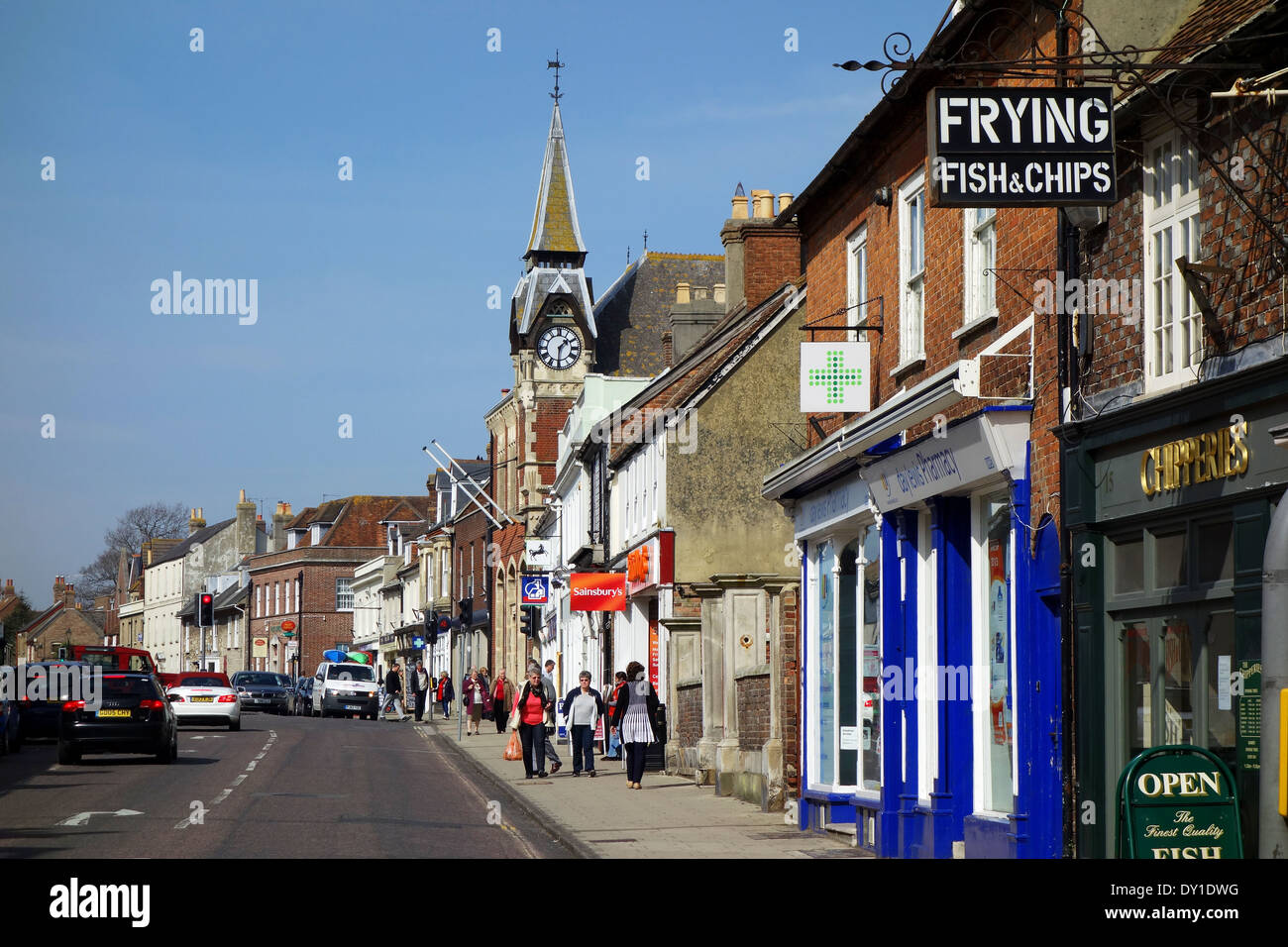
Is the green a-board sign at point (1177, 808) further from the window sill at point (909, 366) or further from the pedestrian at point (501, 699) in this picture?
the pedestrian at point (501, 699)

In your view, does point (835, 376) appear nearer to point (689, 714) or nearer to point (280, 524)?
point (689, 714)

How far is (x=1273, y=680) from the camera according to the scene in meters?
8.42

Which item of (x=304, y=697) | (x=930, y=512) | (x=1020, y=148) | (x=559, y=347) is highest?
(x=559, y=347)

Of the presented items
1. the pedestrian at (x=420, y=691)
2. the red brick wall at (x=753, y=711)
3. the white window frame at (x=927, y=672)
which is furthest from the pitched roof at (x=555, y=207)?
the white window frame at (x=927, y=672)

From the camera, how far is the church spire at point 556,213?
62594mm

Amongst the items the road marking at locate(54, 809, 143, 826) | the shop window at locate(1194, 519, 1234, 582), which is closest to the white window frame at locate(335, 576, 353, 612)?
the road marking at locate(54, 809, 143, 826)

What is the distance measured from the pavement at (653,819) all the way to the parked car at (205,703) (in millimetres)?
15139

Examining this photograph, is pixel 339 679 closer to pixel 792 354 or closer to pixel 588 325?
pixel 588 325

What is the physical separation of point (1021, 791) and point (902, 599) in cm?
331

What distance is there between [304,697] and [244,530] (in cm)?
6214

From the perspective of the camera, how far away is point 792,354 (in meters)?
30.9

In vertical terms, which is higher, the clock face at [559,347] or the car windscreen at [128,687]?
the clock face at [559,347]

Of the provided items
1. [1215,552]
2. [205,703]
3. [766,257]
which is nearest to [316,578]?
[205,703]
